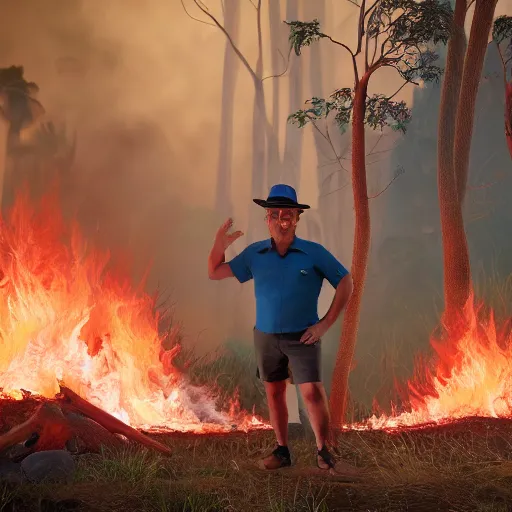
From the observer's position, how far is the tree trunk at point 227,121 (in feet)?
25.3

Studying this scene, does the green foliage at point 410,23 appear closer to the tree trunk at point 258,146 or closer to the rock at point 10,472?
the tree trunk at point 258,146

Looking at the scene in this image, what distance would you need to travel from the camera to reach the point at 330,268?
13.7 ft

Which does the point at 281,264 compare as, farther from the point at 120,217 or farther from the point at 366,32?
the point at 120,217

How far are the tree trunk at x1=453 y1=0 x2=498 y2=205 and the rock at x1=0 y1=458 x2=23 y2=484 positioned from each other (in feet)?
13.9

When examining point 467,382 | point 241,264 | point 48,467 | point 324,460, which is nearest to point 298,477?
point 324,460

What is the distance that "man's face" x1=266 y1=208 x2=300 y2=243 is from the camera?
4168 mm

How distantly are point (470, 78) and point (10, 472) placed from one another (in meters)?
4.56

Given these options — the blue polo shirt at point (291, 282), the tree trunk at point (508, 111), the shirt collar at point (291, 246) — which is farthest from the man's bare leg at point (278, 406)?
the tree trunk at point (508, 111)

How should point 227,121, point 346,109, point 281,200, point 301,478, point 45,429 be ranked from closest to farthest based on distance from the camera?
1. point 301,478
2. point 281,200
3. point 45,429
4. point 346,109
5. point 227,121

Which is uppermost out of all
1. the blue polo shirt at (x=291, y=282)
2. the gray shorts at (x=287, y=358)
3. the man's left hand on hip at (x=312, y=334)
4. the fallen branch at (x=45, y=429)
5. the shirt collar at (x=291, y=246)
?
the shirt collar at (x=291, y=246)

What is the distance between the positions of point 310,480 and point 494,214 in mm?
5488

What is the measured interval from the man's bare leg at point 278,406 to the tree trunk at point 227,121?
3770mm

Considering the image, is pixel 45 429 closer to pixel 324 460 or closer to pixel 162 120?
pixel 324 460

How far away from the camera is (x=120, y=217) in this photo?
7.25 meters
